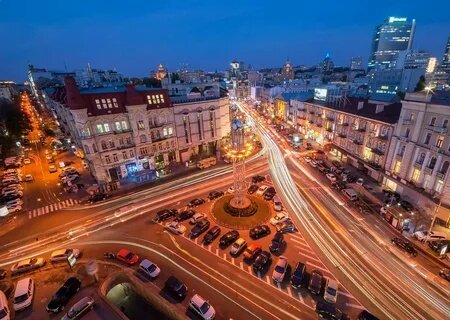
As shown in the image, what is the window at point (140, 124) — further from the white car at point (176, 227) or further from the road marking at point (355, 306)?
the road marking at point (355, 306)

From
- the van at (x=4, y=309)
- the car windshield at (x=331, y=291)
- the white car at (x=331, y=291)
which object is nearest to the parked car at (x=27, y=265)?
the van at (x=4, y=309)

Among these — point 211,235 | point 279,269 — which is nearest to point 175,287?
point 211,235

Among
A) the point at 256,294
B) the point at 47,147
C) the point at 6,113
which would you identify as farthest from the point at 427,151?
the point at 6,113

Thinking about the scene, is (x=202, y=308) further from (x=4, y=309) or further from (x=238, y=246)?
(x=4, y=309)

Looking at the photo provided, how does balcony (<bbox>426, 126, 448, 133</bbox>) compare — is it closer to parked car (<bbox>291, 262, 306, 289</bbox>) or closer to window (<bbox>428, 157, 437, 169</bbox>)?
window (<bbox>428, 157, 437, 169</bbox>)

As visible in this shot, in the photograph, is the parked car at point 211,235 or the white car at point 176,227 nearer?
the parked car at point 211,235

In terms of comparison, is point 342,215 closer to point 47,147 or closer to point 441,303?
point 441,303
